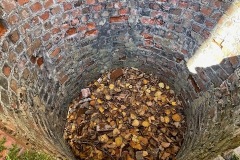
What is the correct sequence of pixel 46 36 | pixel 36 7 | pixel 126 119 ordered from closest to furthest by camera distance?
pixel 36 7 → pixel 46 36 → pixel 126 119

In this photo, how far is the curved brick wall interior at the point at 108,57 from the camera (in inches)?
72.2

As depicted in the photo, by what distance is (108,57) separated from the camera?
2.92 metres

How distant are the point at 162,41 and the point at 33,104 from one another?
4.55 feet

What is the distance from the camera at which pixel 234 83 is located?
2170 millimetres

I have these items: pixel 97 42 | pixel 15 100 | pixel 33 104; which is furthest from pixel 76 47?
Result: pixel 15 100

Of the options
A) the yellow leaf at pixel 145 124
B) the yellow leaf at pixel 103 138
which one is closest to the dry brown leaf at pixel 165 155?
the yellow leaf at pixel 145 124

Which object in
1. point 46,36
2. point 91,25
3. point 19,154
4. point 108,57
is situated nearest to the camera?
point 19,154

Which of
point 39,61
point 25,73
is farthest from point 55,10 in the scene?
point 25,73

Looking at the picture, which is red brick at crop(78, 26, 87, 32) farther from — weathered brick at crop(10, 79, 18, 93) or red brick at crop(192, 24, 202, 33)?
red brick at crop(192, 24, 202, 33)

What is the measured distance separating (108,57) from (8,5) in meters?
1.30

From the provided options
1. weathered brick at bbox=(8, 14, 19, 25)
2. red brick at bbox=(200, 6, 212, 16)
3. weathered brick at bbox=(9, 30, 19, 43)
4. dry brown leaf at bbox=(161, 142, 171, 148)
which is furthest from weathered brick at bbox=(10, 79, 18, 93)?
red brick at bbox=(200, 6, 212, 16)

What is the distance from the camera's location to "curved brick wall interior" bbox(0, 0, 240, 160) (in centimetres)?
183

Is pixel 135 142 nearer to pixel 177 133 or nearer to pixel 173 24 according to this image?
pixel 177 133

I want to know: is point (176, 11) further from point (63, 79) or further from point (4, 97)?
point (4, 97)
